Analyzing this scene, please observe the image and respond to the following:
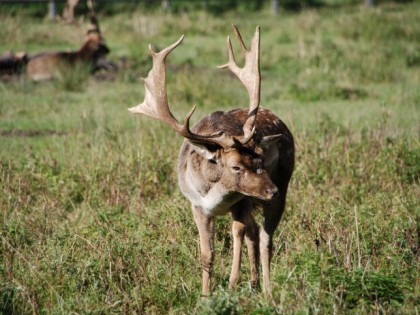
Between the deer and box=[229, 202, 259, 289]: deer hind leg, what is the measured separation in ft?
28.0

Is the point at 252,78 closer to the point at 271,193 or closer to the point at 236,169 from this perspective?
the point at 236,169

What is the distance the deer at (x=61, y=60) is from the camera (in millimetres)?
14086

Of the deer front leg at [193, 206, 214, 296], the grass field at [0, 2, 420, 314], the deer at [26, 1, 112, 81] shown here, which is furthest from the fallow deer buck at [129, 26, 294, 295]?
the deer at [26, 1, 112, 81]

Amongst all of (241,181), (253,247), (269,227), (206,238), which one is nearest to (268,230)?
(269,227)

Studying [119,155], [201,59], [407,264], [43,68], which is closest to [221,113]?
[407,264]

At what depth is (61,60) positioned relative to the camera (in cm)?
1438

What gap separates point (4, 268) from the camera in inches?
217

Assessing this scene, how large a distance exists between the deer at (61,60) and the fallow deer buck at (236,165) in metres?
8.28

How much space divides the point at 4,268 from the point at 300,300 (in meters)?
2.24

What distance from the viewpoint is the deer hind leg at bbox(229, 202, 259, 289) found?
5.66m

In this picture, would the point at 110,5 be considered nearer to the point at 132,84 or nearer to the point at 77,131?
the point at 132,84

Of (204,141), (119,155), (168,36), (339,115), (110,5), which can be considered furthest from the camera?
(110,5)

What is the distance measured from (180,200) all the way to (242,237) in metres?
1.20

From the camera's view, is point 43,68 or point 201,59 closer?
point 43,68
